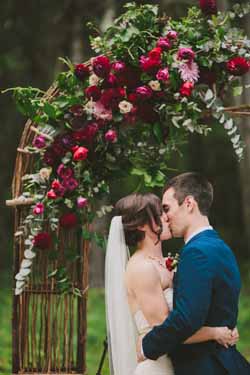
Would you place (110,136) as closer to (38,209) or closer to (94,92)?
(94,92)

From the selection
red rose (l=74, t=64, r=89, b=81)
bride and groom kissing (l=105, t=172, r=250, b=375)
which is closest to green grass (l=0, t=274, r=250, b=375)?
bride and groom kissing (l=105, t=172, r=250, b=375)

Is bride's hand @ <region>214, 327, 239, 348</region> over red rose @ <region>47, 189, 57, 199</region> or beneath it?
beneath

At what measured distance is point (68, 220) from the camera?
4.89 metres

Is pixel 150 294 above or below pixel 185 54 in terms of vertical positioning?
below

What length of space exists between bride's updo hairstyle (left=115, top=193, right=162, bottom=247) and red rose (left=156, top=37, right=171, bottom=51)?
919mm

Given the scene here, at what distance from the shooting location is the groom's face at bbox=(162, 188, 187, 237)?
4.27 m

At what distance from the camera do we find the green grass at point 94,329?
849cm

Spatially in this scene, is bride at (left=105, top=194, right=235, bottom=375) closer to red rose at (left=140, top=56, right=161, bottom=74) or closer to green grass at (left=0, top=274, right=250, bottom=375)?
red rose at (left=140, top=56, right=161, bottom=74)

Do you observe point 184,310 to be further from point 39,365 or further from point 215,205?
point 215,205

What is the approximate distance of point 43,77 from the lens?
575 inches

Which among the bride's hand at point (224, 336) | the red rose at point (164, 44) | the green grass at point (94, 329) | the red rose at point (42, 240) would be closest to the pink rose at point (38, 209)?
the red rose at point (42, 240)

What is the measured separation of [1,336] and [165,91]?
19.0ft

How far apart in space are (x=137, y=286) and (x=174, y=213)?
0.43 meters

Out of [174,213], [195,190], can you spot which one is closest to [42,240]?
[174,213]
